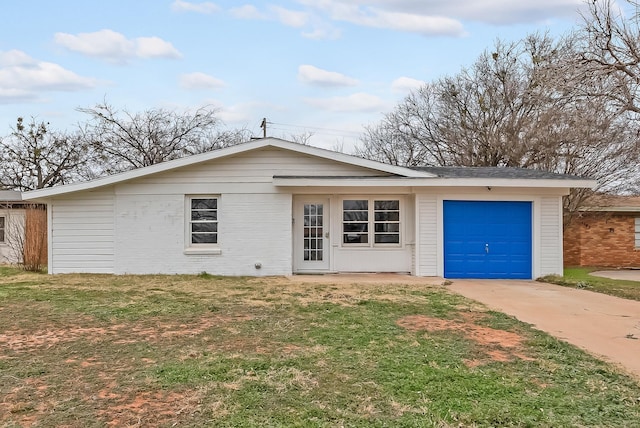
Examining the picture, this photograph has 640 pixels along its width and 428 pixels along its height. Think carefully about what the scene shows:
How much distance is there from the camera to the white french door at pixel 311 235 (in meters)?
13.3

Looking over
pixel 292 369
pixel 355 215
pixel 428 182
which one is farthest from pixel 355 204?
pixel 292 369

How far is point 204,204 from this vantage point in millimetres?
13000

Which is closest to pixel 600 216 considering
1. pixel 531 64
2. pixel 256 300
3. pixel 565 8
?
pixel 531 64

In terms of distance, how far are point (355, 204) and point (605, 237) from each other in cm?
1191

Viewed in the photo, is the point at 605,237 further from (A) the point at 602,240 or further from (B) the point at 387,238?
(B) the point at 387,238

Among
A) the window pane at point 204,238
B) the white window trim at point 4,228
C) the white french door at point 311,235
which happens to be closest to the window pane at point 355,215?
the white french door at point 311,235

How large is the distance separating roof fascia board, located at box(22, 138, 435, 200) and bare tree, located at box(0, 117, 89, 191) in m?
15.7

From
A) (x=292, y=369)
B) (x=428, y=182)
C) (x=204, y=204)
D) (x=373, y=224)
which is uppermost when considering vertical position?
(x=428, y=182)

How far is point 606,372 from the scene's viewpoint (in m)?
4.61

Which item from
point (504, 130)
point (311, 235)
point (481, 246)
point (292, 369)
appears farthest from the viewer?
point (504, 130)

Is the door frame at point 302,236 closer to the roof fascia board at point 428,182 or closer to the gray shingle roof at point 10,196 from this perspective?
the roof fascia board at point 428,182

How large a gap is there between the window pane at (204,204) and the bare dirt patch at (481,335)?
23.6 ft

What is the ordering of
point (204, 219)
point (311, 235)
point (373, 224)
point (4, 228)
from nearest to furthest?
point (204, 219)
point (373, 224)
point (311, 235)
point (4, 228)

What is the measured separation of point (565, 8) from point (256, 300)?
987cm
